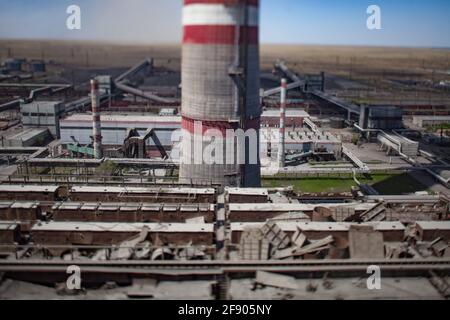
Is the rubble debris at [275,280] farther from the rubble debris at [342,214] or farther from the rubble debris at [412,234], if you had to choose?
the rubble debris at [412,234]

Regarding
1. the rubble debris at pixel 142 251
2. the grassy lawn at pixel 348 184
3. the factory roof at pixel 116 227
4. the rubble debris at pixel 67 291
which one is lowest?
the grassy lawn at pixel 348 184

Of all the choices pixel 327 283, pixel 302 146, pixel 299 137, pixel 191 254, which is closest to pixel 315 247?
pixel 327 283

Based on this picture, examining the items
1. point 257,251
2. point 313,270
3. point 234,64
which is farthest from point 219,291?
point 234,64

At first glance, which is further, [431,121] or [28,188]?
[431,121]

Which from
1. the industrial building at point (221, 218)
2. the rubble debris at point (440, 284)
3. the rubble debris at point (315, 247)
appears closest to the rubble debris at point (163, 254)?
the industrial building at point (221, 218)

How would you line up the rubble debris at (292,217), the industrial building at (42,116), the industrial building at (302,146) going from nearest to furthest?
the rubble debris at (292,217) < the industrial building at (302,146) < the industrial building at (42,116)

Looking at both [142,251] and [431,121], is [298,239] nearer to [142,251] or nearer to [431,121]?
[142,251]
